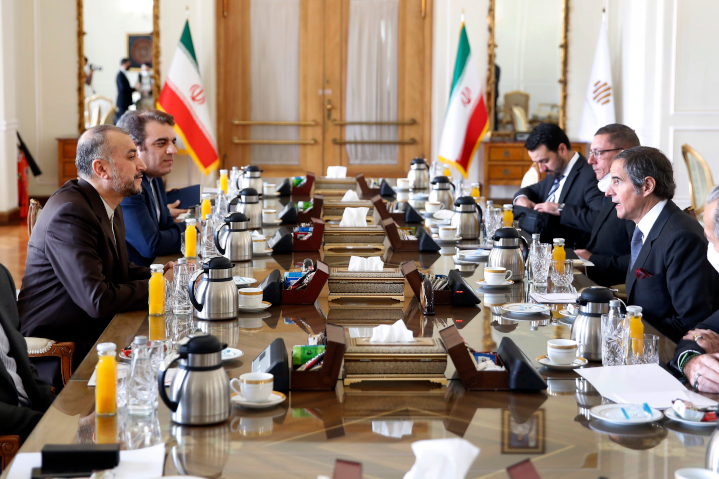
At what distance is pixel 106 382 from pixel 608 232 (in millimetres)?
2958

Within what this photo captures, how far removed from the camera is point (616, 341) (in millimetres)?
1979

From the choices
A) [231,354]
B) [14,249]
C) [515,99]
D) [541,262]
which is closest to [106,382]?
[231,354]

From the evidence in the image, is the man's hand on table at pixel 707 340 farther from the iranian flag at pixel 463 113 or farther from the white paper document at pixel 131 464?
the iranian flag at pixel 463 113

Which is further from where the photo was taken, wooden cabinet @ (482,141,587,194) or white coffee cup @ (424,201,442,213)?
wooden cabinet @ (482,141,587,194)

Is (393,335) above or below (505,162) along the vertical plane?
below

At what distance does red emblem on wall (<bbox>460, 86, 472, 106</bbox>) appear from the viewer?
27.7ft

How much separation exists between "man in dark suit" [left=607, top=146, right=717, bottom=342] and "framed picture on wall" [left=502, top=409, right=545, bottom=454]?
126cm

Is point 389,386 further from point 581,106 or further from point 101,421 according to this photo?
point 581,106

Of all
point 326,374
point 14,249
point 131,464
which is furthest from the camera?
point 14,249

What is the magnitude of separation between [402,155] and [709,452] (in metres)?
7.91

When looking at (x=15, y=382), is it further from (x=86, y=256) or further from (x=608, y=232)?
(x=608, y=232)

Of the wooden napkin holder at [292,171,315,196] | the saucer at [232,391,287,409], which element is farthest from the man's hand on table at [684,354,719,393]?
the wooden napkin holder at [292,171,315,196]

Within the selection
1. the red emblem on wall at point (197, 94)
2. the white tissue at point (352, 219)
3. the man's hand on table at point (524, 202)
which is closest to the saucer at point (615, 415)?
the white tissue at point (352, 219)

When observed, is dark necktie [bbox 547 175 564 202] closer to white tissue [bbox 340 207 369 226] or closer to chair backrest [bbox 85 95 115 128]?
white tissue [bbox 340 207 369 226]
